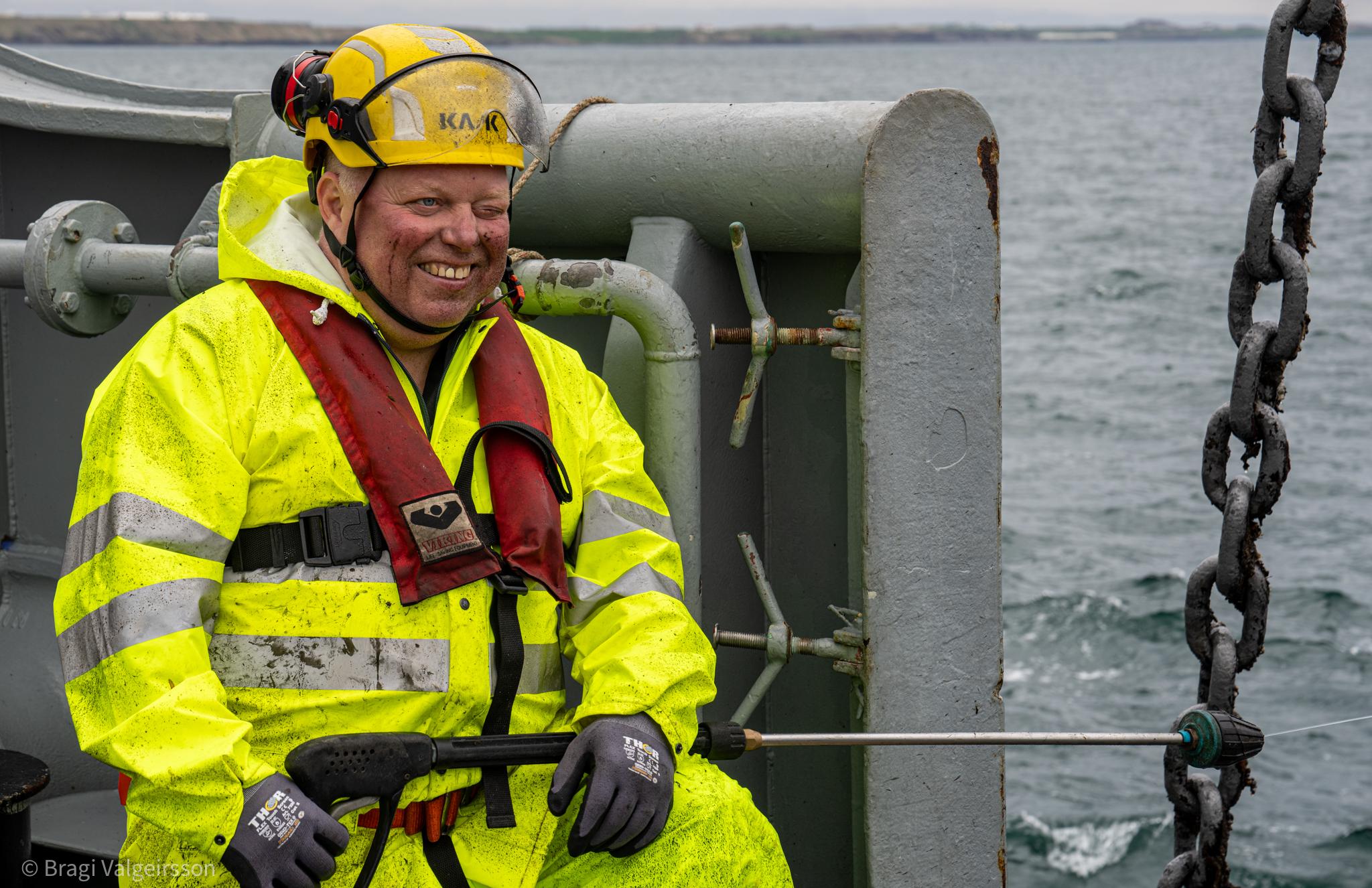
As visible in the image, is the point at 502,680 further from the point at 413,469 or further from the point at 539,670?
the point at 413,469

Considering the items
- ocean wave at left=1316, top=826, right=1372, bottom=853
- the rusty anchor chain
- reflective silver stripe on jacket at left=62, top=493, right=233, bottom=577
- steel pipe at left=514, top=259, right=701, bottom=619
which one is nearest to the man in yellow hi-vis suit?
reflective silver stripe on jacket at left=62, top=493, right=233, bottom=577

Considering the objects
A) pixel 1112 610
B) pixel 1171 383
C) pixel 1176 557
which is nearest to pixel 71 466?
pixel 1112 610

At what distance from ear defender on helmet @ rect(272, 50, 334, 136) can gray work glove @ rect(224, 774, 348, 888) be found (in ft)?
3.54

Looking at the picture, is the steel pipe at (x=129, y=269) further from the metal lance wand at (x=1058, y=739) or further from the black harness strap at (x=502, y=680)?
the metal lance wand at (x=1058, y=739)

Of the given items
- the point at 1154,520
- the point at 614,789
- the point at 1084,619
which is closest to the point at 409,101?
the point at 614,789

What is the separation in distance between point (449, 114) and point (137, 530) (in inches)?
32.4

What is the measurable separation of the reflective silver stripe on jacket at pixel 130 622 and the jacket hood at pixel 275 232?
528mm

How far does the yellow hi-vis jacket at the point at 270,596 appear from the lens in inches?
89.7

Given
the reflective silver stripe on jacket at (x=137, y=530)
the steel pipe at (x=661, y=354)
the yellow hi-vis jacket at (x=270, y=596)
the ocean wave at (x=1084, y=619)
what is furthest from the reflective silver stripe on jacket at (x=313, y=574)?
the ocean wave at (x=1084, y=619)

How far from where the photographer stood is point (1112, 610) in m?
12.4

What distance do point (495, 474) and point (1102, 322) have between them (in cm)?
2130

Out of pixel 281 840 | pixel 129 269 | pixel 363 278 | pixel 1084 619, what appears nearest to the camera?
pixel 281 840

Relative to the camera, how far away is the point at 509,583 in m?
2.60

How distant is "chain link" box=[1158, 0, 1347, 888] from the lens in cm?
263
